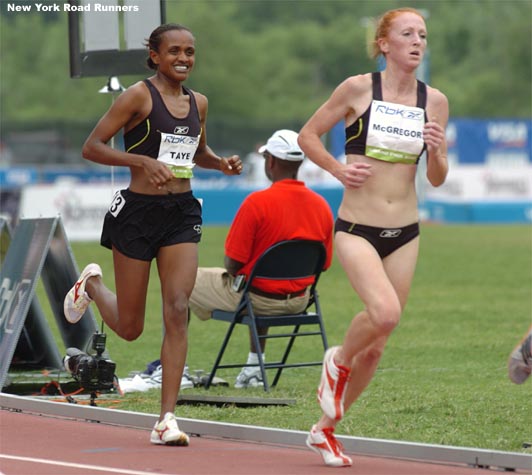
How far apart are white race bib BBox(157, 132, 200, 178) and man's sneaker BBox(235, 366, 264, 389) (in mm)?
2777

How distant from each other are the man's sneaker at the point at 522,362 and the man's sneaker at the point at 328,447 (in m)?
0.92

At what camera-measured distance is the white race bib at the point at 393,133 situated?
288 inches

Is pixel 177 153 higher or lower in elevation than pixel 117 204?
higher

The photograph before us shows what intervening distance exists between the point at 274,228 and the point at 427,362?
2.24m

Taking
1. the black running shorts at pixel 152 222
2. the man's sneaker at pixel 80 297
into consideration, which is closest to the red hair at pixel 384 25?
the black running shorts at pixel 152 222

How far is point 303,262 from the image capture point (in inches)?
400

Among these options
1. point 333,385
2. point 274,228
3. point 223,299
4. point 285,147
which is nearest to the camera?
point 333,385

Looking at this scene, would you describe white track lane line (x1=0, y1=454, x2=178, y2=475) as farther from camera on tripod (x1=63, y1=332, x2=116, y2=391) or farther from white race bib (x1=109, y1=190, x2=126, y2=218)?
camera on tripod (x1=63, y1=332, x2=116, y2=391)

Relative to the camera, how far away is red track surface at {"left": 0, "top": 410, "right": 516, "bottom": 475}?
22.7ft

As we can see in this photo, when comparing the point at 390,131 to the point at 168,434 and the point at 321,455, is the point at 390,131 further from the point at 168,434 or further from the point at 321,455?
the point at 168,434

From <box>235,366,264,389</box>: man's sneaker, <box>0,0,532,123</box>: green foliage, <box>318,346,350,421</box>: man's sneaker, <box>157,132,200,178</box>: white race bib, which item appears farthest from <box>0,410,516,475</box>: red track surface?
<box>0,0,532,123</box>: green foliage

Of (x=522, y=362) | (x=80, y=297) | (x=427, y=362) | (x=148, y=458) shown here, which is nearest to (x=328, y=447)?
(x=148, y=458)

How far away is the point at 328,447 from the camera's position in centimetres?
714

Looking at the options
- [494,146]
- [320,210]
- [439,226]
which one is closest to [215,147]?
[494,146]
